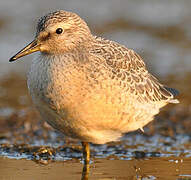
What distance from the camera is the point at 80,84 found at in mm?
7211

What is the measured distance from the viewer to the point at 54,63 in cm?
736

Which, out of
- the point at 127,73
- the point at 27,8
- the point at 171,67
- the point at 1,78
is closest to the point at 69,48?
the point at 127,73

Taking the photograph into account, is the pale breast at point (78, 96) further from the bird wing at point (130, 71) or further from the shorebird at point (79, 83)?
the bird wing at point (130, 71)

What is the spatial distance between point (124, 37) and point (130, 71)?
31.7 feet

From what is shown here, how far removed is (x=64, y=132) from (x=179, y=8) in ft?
Answer: 38.5

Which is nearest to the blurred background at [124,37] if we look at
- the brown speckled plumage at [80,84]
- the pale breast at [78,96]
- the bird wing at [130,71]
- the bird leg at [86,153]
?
the bird wing at [130,71]

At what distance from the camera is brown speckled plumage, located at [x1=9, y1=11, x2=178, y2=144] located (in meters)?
7.24

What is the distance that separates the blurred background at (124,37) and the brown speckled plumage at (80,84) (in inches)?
117

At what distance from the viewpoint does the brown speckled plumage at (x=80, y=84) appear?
23.7 ft

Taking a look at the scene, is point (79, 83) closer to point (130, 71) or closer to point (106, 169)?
point (130, 71)

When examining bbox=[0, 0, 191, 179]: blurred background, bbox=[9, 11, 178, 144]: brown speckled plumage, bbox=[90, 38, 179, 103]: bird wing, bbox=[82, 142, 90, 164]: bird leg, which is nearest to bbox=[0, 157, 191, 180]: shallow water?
bbox=[82, 142, 90, 164]: bird leg

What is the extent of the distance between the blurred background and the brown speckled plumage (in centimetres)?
296

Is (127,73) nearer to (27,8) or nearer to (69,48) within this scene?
(69,48)

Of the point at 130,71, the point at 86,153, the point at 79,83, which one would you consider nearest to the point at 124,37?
the point at 130,71
